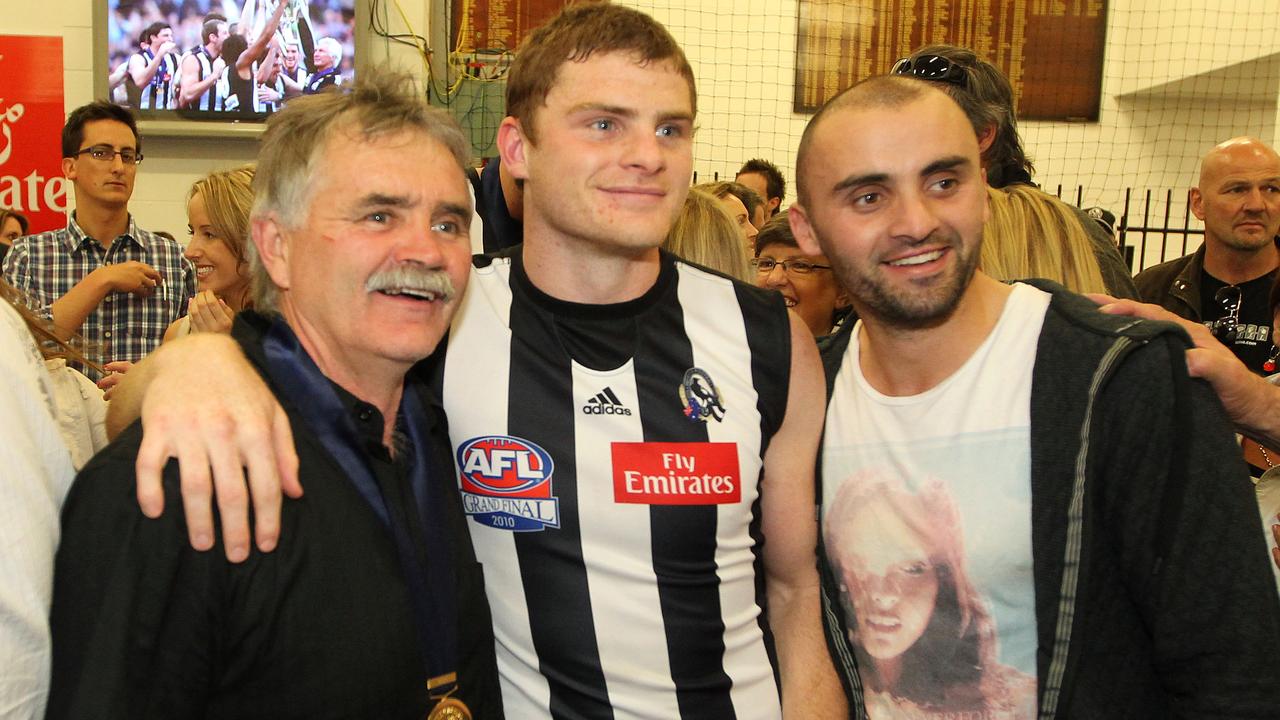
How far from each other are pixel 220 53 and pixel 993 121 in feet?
17.3

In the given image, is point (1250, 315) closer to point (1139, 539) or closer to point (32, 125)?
point (1139, 539)

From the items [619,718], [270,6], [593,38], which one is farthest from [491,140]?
[619,718]

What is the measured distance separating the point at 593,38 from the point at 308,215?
0.60 metres

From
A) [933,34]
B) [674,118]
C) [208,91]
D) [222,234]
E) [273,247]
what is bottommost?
[222,234]

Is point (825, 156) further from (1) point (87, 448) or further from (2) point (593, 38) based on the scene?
(1) point (87, 448)

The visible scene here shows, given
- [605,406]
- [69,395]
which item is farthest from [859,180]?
[69,395]

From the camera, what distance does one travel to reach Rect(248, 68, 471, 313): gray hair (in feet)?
4.86

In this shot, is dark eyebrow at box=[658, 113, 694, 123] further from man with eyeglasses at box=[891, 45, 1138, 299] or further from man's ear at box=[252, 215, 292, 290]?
man with eyeglasses at box=[891, 45, 1138, 299]

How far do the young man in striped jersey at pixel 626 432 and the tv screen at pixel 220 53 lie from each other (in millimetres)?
5025

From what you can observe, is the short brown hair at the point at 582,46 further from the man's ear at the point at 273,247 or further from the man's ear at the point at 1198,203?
the man's ear at the point at 1198,203

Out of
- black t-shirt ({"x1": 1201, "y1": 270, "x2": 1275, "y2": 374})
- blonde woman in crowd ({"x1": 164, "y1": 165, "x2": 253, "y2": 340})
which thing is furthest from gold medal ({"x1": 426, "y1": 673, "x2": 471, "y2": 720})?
black t-shirt ({"x1": 1201, "y1": 270, "x2": 1275, "y2": 374})

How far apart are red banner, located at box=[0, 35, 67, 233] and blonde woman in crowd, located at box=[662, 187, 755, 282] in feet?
17.7

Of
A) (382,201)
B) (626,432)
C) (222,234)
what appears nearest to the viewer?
(382,201)

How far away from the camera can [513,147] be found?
6.11 feet
